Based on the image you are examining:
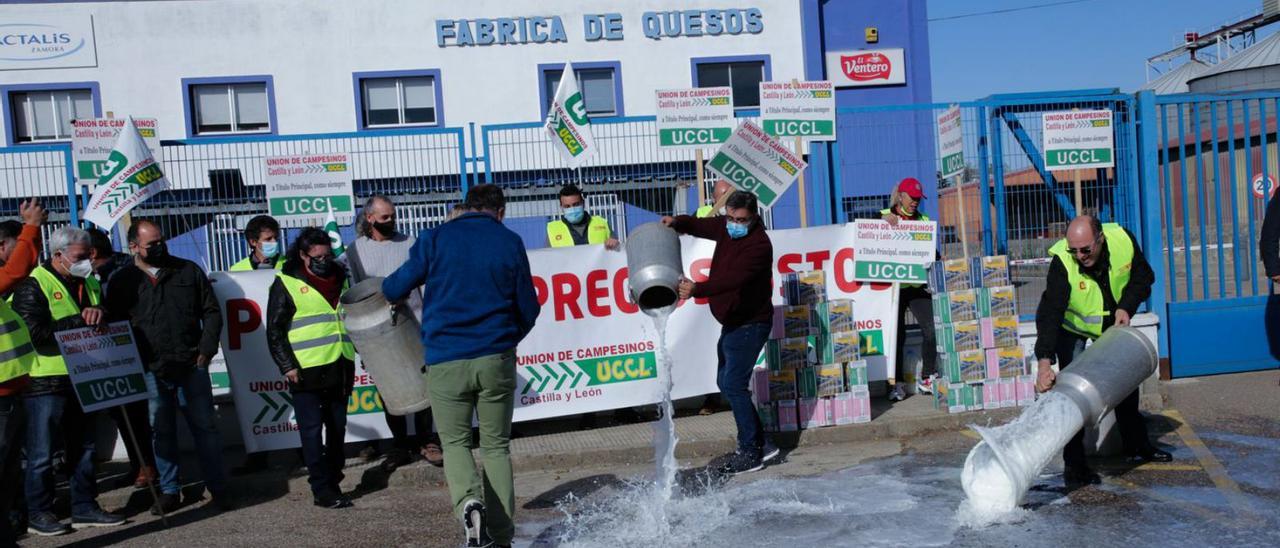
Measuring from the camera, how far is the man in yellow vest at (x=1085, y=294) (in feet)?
20.4

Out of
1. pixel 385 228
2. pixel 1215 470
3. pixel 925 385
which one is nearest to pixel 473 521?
pixel 385 228

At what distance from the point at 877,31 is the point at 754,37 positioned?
8.48 feet

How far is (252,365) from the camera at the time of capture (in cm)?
804

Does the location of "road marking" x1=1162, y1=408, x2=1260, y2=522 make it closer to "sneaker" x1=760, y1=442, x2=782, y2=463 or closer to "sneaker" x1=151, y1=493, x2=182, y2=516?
"sneaker" x1=760, y1=442, x2=782, y2=463

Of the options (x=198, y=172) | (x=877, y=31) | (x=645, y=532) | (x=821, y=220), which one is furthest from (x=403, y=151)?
(x=877, y=31)

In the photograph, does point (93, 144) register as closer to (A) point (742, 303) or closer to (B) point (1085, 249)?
(A) point (742, 303)

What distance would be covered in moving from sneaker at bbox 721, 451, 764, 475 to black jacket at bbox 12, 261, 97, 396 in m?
4.24

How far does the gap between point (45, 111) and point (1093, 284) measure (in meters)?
20.4

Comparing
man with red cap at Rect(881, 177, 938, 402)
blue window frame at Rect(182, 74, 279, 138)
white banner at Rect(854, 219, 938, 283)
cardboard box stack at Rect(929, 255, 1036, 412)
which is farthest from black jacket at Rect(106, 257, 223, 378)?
blue window frame at Rect(182, 74, 279, 138)

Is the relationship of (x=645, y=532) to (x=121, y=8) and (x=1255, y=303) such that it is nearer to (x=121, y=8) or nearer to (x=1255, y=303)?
(x=1255, y=303)

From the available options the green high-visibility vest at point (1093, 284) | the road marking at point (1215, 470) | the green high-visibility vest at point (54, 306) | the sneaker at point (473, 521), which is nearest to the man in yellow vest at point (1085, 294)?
the green high-visibility vest at point (1093, 284)

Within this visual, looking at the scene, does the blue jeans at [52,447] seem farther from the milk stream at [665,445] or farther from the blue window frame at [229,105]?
the blue window frame at [229,105]

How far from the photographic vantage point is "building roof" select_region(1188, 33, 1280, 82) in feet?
148

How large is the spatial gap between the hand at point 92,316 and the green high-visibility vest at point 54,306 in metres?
0.09
